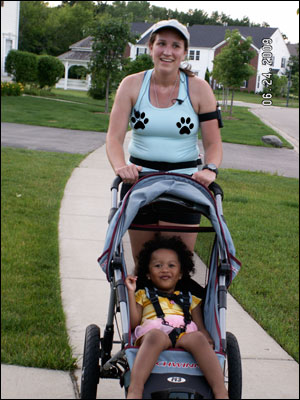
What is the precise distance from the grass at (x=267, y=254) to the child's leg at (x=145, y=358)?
12.9 ft

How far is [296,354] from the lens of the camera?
5.67m

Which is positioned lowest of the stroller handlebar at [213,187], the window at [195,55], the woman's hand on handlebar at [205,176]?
the stroller handlebar at [213,187]

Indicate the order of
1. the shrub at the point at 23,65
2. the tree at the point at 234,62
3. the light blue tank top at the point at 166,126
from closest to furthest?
1. the light blue tank top at the point at 166,126
2. the tree at the point at 234,62
3. the shrub at the point at 23,65

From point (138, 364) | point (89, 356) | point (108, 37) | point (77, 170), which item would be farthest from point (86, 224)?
point (138, 364)

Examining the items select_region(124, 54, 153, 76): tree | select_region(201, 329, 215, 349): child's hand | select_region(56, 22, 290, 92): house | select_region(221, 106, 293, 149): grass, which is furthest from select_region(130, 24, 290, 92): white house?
select_region(221, 106, 293, 149): grass

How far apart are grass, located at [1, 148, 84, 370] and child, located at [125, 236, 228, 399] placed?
300 centimetres

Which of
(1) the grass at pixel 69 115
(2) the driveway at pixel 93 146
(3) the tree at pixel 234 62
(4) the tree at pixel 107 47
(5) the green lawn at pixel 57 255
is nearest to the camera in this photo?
(3) the tree at pixel 234 62

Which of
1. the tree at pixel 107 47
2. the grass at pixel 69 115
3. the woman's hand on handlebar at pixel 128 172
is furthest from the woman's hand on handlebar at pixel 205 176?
the grass at pixel 69 115

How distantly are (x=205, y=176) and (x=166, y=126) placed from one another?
0.32 m

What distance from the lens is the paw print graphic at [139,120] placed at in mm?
2215

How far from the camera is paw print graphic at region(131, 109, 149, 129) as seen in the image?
221cm

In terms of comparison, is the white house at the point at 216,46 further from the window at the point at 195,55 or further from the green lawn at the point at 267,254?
the green lawn at the point at 267,254

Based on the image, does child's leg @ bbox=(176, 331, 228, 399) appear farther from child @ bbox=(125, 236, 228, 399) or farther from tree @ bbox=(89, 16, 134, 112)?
tree @ bbox=(89, 16, 134, 112)

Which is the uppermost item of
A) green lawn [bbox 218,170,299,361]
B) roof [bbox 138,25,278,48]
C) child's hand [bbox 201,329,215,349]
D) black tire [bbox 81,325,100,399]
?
roof [bbox 138,25,278,48]
